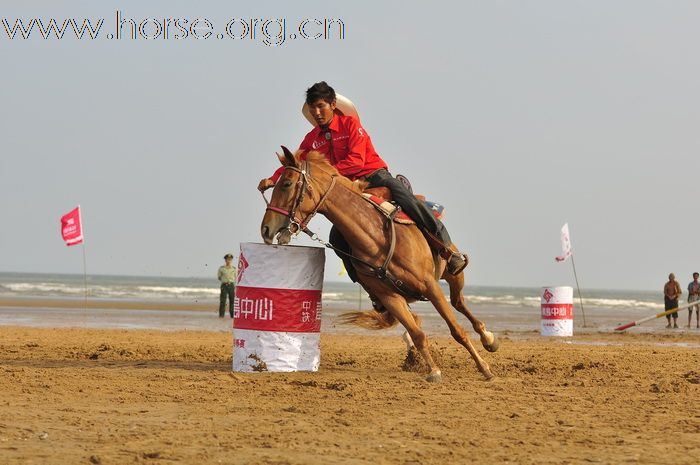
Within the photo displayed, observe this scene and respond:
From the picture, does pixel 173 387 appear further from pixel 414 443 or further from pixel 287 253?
pixel 414 443

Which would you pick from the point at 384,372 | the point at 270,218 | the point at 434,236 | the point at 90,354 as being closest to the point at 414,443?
the point at 270,218

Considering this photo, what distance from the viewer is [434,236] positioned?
1043 cm

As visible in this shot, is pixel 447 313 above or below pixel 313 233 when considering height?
below

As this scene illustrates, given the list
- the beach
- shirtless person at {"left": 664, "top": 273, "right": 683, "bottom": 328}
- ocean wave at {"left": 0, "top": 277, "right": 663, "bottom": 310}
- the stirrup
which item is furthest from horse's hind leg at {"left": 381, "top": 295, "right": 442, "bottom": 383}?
ocean wave at {"left": 0, "top": 277, "right": 663, "bottom": 310}

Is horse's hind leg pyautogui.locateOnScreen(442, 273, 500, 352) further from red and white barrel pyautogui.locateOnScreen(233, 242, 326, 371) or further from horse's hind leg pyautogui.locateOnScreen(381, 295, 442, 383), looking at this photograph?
red and white barrel pyautogui.locateOnScreen(233, 242, 326, 371)

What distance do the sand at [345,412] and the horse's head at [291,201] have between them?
154cm

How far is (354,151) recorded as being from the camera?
407 inches

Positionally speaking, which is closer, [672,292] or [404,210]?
[404,210]

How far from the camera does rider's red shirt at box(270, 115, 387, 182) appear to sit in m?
10.3

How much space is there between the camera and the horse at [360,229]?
950 cm

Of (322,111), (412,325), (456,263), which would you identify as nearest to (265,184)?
(322,111)

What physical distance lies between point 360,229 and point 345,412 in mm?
2527

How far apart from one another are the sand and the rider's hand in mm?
1979

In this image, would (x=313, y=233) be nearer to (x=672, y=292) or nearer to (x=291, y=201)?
(x=291, y=201)
